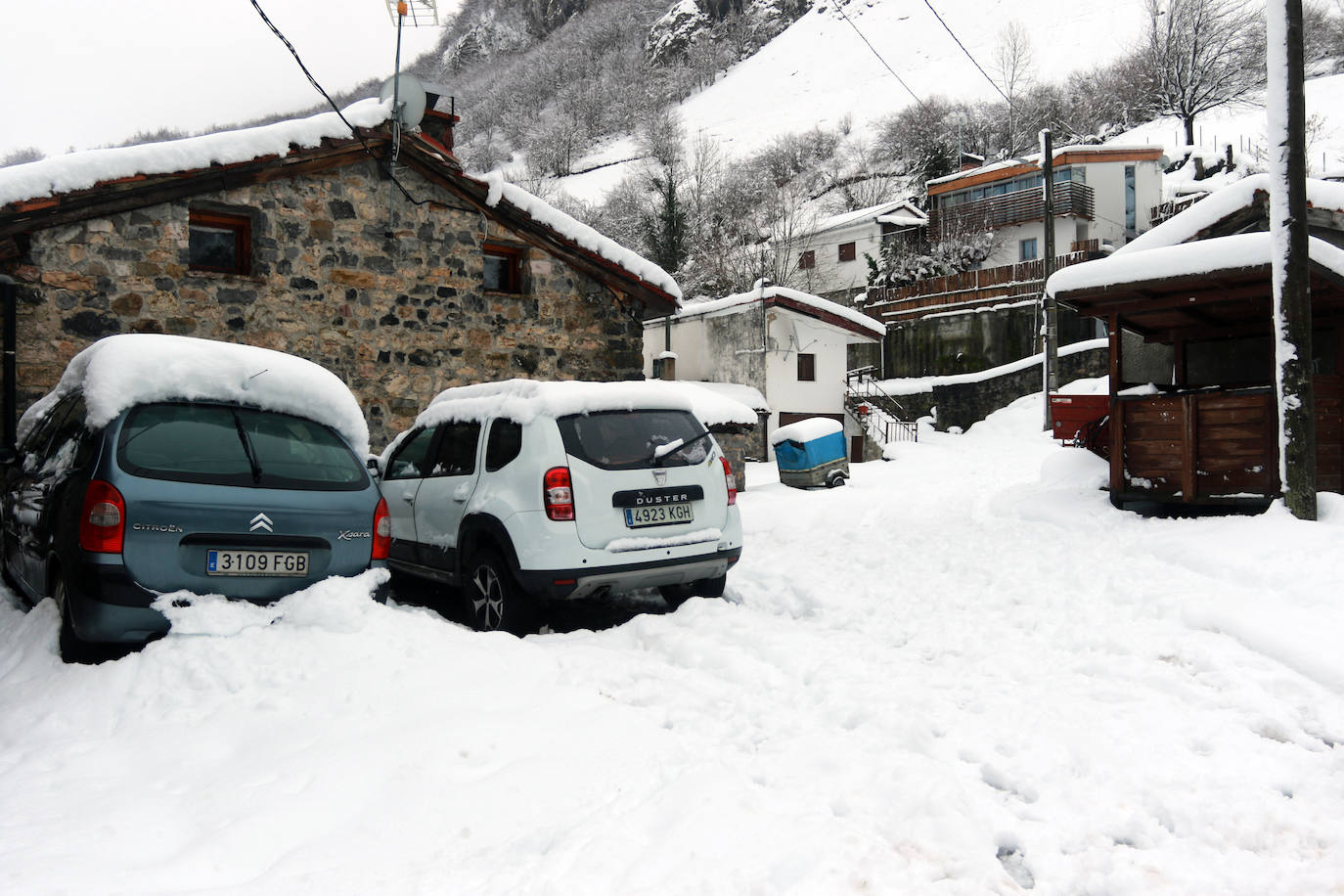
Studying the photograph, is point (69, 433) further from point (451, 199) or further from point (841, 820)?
point (451, 199)

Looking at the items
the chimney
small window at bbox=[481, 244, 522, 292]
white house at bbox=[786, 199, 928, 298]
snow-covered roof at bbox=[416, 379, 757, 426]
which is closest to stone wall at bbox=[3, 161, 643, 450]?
small window at bbox=[481, 244, 522, 292]

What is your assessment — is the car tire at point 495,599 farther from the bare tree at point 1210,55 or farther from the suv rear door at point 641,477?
the bare tree at point 1210,55

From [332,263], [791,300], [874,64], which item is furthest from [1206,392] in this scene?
[874,64]

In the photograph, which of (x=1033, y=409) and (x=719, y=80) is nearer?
(x=1033, y=409)

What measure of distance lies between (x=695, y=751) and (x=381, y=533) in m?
2.48

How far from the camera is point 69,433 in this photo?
4.85 m

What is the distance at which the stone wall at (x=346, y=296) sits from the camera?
8797 mm

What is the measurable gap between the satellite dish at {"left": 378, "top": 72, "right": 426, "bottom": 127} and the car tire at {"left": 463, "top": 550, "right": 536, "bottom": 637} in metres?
7.10

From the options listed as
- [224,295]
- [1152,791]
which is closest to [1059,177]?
[224,295]

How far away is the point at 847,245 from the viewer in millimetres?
41938

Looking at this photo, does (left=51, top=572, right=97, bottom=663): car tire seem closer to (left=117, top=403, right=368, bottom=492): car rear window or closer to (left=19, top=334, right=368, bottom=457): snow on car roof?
(left=117, top=403, right=368, bottom=492): car rear window

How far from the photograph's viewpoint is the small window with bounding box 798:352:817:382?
1117 inches

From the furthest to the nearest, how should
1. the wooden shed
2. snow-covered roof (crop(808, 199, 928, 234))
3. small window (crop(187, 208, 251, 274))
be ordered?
1. snow-covered roof (crop(808, 199, 928, 234))
2. small window (crop(187, 208, 251, 274))
3. the wooden shed

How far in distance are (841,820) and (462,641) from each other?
2.40 meters
